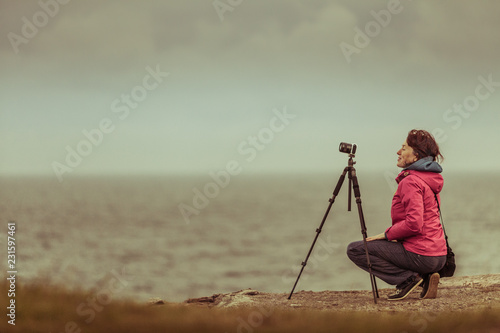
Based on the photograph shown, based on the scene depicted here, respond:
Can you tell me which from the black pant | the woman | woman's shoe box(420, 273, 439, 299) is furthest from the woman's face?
woman's shoe box(420, 273, 439, 299)

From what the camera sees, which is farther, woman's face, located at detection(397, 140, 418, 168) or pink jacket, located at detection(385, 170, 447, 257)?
woman's face, located at detection(397, 140, 418, 168)

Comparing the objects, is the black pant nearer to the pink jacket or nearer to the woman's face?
the pink jacket

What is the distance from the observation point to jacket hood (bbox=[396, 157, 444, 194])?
6203 millimetres

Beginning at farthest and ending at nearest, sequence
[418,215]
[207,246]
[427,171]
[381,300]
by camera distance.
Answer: [207,246] < [381,300] < [427,171] < [418,215]

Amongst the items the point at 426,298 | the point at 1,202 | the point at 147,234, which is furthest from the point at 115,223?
the point at 426,298

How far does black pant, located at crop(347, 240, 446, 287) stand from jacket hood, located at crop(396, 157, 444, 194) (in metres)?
0.79

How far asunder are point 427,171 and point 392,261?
111 centimetres

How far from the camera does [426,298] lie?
21.7 ft

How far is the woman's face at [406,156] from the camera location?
630cm

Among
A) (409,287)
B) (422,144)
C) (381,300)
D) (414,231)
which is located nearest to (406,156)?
(422,144)

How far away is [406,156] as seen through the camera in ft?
20.7

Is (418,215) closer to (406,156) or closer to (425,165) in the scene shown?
(425,165)

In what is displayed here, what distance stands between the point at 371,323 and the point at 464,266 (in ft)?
97.4

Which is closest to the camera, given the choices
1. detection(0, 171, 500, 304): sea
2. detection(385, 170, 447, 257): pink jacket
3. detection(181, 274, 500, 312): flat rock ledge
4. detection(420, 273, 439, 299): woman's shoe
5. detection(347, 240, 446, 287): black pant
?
detection(385, 170, 447, 257): pink jacket
